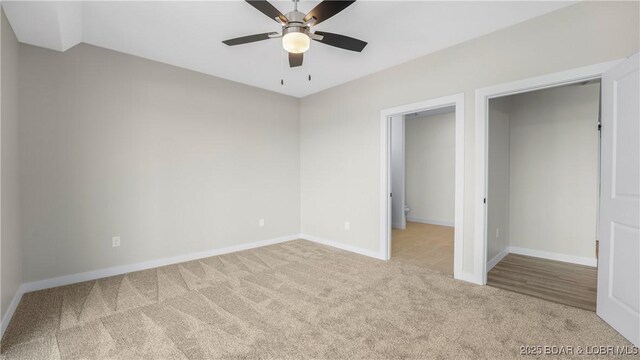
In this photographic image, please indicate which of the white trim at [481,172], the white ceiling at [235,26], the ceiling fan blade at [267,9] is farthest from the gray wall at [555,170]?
the ceiling fan blade at [267,9]

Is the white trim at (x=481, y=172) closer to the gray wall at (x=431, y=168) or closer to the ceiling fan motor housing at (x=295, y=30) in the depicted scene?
the ceiling fan motor housing at (x=295, y=30)

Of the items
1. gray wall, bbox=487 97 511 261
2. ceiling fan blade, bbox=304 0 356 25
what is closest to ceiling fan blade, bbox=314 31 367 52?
ceiling fan blade, bbox=304 0 356 25

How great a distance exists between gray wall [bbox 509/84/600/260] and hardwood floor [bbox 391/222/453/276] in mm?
1065

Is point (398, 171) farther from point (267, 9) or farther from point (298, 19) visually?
point (267, 9)

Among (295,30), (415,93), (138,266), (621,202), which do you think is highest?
(295,30)

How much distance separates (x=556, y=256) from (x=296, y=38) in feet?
14.3

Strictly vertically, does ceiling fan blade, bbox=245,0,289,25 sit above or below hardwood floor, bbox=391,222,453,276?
above

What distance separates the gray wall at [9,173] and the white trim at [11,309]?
0.05 m

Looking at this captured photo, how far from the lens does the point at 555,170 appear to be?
380 cm

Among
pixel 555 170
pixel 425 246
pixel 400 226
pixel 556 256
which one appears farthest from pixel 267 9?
pixel 400 226

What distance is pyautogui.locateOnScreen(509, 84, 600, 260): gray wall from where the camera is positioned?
359 cm

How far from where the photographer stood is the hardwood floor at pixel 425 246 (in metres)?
3.71

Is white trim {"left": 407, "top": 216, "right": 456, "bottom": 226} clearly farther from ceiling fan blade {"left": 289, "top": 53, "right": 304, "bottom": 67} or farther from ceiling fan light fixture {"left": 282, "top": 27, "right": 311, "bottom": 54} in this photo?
ceiling fan light fixture {"left": 282, "top": 27, "right": 311, "bottom": 54}

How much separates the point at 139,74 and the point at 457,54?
3.77m
